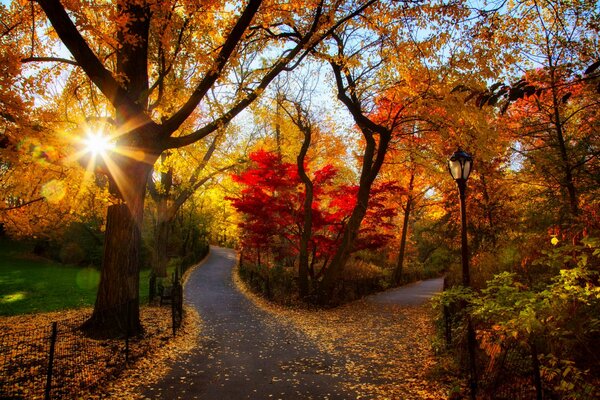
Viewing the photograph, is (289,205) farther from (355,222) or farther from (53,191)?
(53,191)

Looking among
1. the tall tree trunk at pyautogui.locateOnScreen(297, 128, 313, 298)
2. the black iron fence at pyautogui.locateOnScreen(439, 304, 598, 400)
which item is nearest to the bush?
the black iron fence at pyautogui.locateOnScreen(439, 304, 598, 400)

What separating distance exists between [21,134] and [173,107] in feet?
20.8

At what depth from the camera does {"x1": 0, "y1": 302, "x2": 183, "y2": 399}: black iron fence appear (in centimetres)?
546

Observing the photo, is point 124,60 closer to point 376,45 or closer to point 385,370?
point 376,45

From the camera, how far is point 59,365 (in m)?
6.57

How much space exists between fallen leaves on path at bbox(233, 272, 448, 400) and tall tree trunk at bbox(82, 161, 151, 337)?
4.71 meters

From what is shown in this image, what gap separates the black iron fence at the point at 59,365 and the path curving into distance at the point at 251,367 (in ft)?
3.38

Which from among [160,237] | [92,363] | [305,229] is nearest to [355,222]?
[305,229]

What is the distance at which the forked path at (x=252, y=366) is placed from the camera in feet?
19.7

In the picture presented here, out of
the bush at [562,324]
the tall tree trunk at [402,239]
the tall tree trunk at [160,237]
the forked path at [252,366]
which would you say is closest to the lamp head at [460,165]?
the bush at [562,324]

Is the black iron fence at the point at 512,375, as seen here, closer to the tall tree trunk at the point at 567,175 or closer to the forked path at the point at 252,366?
the forked path at the point at 252,366

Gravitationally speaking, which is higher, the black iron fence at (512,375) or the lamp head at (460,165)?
the lamp head at (460,165)

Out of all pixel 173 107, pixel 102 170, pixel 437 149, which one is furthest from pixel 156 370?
pixel 437 149

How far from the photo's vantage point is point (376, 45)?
12.8 metres
